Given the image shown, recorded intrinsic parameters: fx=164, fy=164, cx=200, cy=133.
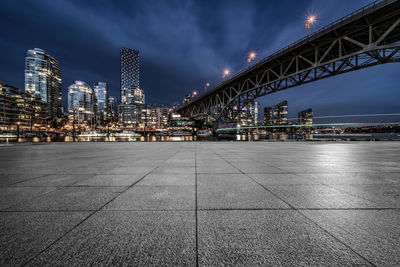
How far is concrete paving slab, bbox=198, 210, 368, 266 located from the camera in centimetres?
162

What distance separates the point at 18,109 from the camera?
120250 millimetres

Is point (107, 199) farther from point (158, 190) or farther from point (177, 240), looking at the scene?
point (177, 240)

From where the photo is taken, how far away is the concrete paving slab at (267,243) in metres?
1.62

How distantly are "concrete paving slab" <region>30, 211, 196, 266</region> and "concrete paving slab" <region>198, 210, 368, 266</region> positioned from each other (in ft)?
0.72

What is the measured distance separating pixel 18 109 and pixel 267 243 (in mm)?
179910

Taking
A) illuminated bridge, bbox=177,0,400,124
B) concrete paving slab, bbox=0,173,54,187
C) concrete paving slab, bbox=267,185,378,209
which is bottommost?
concrete paving slab, bbox=267,185,378,209

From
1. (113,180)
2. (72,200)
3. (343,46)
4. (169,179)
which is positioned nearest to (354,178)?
(169,179)

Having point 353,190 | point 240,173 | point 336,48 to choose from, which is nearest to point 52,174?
point 240,173

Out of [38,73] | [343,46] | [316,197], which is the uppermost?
[38,73]

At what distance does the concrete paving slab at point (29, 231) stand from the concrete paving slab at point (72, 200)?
8.9 inches

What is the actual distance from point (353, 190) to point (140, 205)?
4553 mm

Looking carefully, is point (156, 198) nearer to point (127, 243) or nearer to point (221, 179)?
point (127, 243)

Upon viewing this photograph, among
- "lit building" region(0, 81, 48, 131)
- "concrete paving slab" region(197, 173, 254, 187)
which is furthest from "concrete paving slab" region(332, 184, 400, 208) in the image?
→ "lit building" region(0, 81, 48, 131)

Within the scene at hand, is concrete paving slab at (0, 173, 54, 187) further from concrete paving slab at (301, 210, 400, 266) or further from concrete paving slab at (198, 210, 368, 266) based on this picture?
concrete paving slab at (301, 210, 400, 266)
